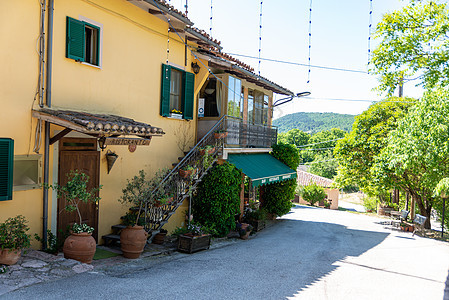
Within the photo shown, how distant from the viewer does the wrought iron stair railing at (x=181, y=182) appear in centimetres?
1078

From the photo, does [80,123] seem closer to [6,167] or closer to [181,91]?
[6,167]

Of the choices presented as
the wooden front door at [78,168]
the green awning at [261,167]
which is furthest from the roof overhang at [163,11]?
the green awning at [261,167]

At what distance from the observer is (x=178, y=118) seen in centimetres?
1384

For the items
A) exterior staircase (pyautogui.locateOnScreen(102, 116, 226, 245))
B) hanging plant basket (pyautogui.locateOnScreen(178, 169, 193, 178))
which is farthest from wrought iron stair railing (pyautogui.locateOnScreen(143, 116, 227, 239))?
hanging plant basket (pyautogui.locateOnScreen(178, 169, 193, 178))

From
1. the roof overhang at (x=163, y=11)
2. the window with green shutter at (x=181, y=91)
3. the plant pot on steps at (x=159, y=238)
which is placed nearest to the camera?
the roof overhang at (x=163, y=11)

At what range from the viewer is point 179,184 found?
1191 cm

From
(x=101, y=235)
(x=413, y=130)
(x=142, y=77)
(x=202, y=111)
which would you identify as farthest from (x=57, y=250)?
(x=413, y=130)

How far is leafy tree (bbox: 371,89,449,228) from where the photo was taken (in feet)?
52.4

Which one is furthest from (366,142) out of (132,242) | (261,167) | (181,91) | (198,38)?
(132,242)

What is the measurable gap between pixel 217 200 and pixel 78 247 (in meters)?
6.15

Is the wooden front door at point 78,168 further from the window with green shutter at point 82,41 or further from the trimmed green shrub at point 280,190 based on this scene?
the trimmed green shrub at point 280,190

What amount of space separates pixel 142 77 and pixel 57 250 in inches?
238

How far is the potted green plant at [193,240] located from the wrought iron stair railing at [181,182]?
78 centimetres

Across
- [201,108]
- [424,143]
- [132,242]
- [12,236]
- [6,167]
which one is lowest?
→ [132,242]
